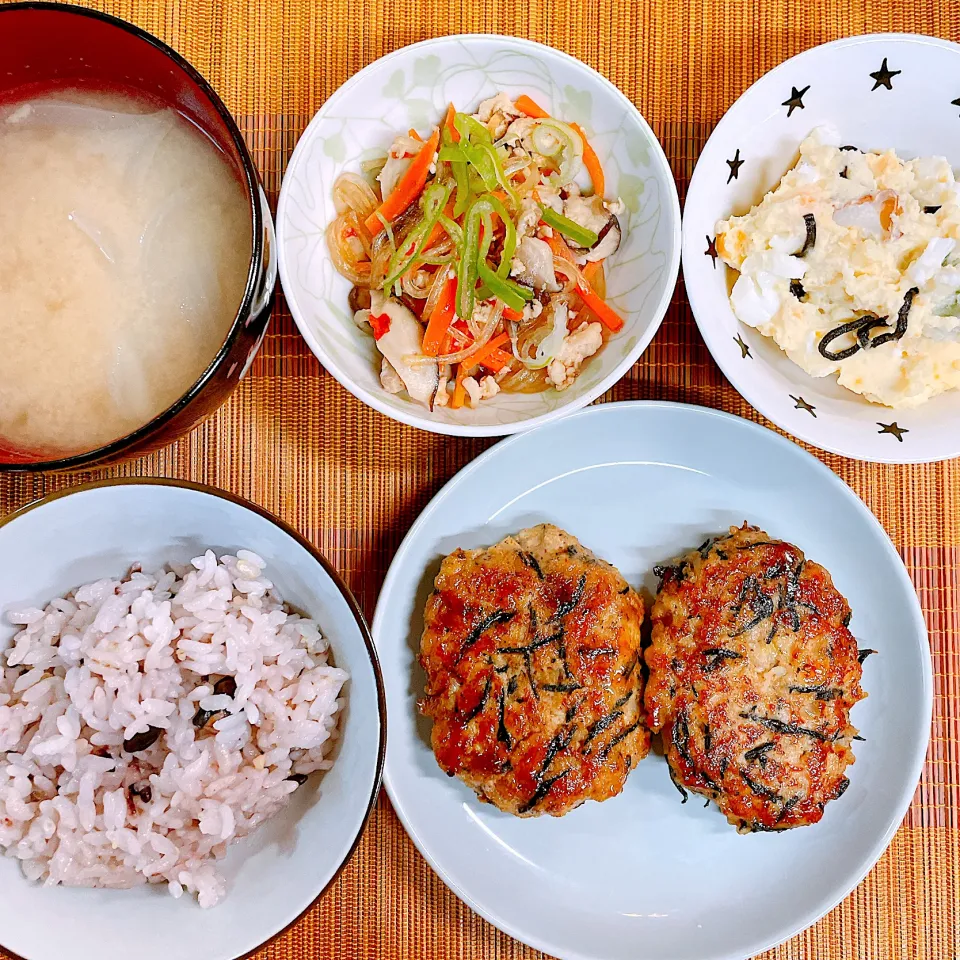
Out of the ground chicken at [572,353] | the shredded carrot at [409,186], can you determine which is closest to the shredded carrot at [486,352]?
the ground chicken at [572,353]

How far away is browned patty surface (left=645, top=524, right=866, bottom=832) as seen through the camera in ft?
6.14

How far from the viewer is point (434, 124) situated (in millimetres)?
1918

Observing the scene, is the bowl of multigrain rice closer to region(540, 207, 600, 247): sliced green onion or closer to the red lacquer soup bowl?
the red lacquer soup bowl

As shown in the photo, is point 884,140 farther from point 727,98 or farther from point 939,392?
point 939,392

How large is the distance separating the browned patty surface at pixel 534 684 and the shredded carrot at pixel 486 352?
43 centimetres

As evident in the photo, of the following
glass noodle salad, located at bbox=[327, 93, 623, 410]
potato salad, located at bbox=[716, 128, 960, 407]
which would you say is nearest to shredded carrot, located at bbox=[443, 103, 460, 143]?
glass noodle salad, located at bbox=[327, 93, 623, 410]

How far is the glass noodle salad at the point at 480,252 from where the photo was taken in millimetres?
1788

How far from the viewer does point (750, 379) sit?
73.6 inches

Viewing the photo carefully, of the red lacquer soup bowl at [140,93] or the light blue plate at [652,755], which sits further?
the light blue plate at [652,755]

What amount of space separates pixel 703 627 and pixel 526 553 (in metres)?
0.41

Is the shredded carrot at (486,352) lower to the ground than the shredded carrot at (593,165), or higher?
lower

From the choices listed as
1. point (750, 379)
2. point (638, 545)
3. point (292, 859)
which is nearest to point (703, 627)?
A: point (638, 545)

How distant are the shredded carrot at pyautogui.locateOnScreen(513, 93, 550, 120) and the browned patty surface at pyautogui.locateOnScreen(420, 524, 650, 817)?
96 centimetres

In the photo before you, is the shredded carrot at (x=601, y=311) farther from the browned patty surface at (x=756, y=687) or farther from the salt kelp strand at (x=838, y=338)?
the browned patty surface at (x=756, y=687)
